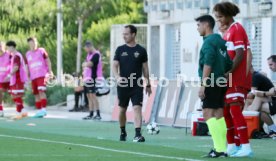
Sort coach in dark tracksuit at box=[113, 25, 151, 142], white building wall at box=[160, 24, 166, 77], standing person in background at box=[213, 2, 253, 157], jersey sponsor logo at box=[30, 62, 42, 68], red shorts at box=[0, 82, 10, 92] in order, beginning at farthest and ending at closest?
1. white building wall at box=[160, 24, 166, 77]
2. red shorts at box=[0, 82, 10, 92]
3. jersey sponsor logo at box=[30, 62, 42, 68]
4. coach in dark tracksuit at box=[113, 25, 151, 142]
5. standing person in background at box=[213, 2, 253, 157]

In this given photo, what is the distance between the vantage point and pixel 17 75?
2828 centimetres

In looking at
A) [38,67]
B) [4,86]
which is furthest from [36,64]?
[4,86]

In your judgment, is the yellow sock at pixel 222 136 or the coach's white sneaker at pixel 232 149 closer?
the yellow sock at pixel 222 136

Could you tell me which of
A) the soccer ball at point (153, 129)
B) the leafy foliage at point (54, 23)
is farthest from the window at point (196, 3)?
the leafy foliage at point (54, 23)

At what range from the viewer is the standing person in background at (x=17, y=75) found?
91.5 feet

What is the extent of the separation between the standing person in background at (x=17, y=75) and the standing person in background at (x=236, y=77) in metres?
12.8

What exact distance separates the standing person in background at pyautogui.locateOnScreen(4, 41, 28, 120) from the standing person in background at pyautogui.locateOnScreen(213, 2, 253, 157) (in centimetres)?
1283

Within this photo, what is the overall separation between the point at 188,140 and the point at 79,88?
1265 cm

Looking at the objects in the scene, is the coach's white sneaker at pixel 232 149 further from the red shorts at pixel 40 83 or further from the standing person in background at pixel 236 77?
the red shorts at pixel 40 83

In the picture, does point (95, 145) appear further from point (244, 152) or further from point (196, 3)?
point (196, 3)

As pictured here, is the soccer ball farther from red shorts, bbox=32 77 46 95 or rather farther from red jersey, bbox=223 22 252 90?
red shorts, bbox=32 77 46 95

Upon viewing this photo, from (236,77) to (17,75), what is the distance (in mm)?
13460

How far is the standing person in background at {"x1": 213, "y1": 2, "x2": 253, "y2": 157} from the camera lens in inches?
608

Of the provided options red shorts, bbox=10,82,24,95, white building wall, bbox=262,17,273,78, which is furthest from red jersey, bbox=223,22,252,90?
red shorts, bbox=10,82,24,95
